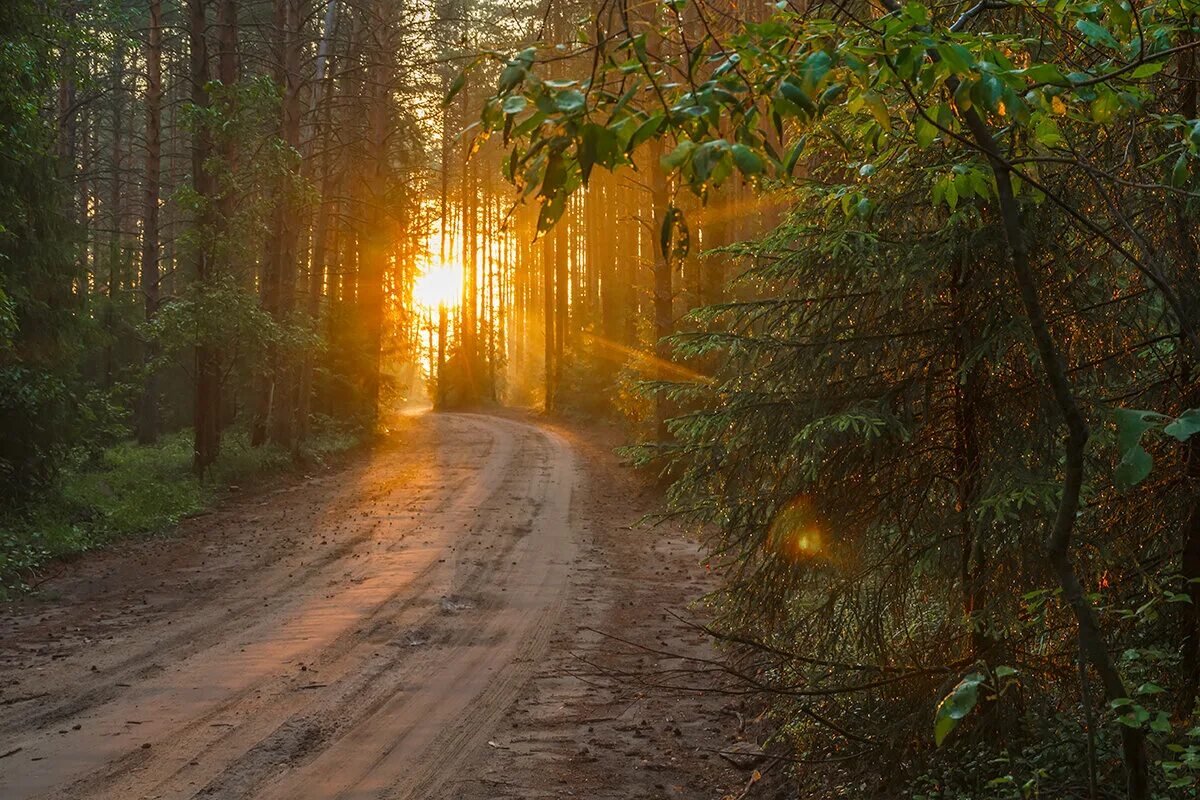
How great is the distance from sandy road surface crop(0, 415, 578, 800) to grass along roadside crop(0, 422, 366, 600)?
80 cm

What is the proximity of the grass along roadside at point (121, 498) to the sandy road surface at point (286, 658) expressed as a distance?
80 centimetres

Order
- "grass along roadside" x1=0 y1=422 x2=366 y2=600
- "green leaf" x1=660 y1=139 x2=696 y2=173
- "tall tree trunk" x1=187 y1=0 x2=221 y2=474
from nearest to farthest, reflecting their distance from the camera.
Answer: "green leaf" x1=660 y1=139 x2=696 y2=173 → "grass along roadside" x1=0 y1=422 x2=366 y2=600 → "tall tree trunk" x1=187 y1=0 x2=221 y2=474

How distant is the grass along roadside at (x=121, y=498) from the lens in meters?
12.7

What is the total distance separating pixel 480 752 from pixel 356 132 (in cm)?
2858

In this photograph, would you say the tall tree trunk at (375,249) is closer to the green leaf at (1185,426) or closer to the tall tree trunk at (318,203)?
the tall tree trunk at (318,203)

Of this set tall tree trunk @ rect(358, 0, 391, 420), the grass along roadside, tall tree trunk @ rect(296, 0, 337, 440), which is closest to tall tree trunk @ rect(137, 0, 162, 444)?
the grass along roadside

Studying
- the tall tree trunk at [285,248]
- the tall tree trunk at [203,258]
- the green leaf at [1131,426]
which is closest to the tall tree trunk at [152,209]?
the tall tree trunk at [203,258]

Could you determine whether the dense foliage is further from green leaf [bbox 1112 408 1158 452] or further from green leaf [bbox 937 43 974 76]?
green leaf [bbox 1112 408 1158 452]

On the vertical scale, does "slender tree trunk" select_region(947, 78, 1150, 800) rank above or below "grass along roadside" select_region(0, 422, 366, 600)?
above

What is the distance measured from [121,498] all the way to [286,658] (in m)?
9.94

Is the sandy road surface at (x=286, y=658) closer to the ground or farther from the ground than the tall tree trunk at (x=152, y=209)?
closer to the ground

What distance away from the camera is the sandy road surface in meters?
6.12

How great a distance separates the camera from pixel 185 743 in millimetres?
6449

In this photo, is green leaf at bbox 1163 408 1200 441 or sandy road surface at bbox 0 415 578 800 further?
sandy road surface at bbox 0 415 578 800
